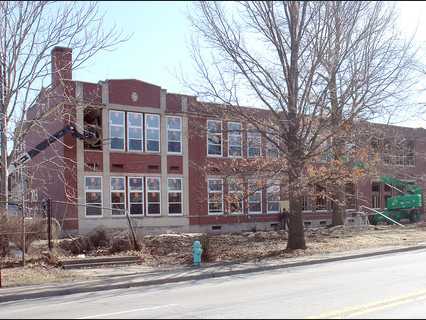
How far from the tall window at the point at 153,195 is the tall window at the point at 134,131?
232 centimetres

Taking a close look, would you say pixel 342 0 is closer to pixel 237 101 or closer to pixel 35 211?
pixel 237 101

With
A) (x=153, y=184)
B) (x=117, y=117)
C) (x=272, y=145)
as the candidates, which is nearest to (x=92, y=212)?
(x=153, y=184)

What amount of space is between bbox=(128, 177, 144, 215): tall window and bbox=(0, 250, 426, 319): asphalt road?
21.5 metres

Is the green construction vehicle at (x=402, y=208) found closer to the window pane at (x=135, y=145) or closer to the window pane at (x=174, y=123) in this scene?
the window pane at (x=174, y=123)

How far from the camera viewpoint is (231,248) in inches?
878

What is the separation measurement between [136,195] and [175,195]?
2969mm

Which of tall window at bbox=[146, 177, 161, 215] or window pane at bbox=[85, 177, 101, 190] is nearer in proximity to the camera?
window pane at bbox=[85, 177, 101, 190]

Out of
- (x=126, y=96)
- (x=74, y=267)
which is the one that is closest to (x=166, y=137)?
(x=126, y=96)

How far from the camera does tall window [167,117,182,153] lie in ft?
123

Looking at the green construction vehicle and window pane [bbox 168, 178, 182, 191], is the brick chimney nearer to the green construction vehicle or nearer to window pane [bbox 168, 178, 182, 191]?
window pane [bbox 168, 178, 182, 191]

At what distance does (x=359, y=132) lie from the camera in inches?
838

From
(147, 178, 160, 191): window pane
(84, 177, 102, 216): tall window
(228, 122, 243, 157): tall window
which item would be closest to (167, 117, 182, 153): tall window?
(147, 178, 160, 191): window pane

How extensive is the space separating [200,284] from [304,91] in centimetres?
970

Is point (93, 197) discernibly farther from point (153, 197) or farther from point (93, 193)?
point (153, 197)
